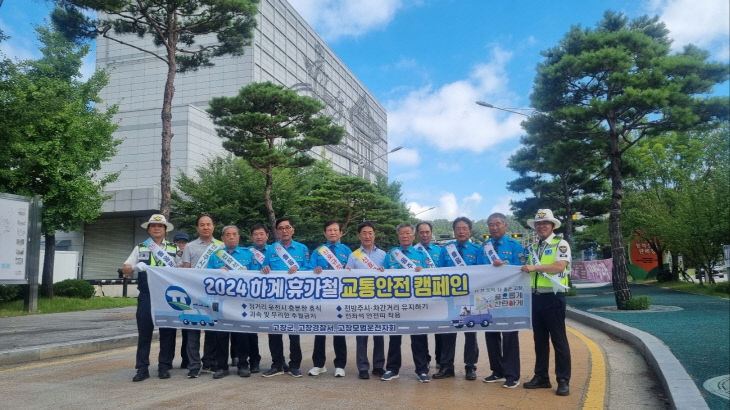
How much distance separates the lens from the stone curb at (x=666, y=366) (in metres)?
4.78

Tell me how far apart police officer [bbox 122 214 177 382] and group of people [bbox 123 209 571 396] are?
1 cm

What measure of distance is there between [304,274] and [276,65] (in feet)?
174

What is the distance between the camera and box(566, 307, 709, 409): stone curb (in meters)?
4.78

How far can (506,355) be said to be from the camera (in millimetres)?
6035

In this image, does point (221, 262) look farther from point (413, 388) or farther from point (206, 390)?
point (413, 388)

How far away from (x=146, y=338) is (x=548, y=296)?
4570mm

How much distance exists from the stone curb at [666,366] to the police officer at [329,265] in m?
3.40

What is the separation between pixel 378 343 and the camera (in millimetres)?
6684

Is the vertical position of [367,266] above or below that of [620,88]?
below

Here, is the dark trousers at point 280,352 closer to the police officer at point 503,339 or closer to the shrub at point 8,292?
the police officer at point 503,339

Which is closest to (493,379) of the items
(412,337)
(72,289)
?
(412,337)

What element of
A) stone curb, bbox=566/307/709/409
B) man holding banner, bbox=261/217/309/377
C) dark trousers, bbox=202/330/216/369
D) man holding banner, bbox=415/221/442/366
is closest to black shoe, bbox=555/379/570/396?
stone curb, bbox=566/307/709/409

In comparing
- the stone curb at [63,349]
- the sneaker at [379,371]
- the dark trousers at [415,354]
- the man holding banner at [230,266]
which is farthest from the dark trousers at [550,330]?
the stone curb at [63,349]

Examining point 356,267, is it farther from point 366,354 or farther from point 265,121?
point 265,121
